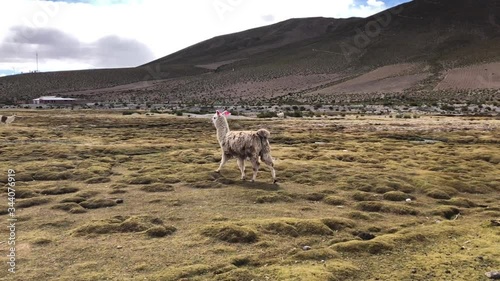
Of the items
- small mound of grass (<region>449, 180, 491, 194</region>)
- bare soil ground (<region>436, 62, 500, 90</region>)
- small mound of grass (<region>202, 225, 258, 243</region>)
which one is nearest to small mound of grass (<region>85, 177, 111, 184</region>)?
small mound of grass (<region>202, 225, 258, 243</region>)

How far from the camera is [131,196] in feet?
46.4

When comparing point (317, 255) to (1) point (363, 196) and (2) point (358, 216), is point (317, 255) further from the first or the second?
(1) point (363, 196)

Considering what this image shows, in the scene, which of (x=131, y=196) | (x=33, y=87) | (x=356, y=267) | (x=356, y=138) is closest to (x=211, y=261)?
(x=356, y=267)

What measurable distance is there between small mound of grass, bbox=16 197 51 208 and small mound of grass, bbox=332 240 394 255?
8.84 m

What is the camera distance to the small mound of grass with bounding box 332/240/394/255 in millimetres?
9406

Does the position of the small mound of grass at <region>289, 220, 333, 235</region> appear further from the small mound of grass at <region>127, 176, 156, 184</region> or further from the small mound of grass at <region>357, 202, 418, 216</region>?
the small mound of grass at <region>127, 176, 156, 184</region>

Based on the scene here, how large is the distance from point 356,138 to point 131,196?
778 inches

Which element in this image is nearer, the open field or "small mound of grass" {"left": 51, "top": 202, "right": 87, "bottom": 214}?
the open field

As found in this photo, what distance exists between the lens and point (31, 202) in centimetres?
1328

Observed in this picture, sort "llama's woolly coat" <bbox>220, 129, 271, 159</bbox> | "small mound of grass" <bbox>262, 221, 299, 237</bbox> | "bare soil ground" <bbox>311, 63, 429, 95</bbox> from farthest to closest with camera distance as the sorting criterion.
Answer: "bare soil ground" <bbox>311, 63, 429, 95</bbox>
"llama's woolly coat" <bbox>220, 129, 271, 159</bbox>
"small mound of grass" <bbox>262, 221, 299, 237</bbox>

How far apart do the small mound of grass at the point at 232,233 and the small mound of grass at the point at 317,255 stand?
51.4 inches

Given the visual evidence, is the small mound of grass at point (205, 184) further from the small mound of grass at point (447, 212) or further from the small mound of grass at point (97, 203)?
the small mound of grass at point (447, 212)

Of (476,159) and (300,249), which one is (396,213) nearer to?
(300,249)

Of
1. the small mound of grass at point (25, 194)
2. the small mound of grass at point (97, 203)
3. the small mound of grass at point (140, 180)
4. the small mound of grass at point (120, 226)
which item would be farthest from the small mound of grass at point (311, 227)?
the small mound of grass at point (25, 194)
